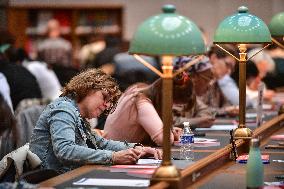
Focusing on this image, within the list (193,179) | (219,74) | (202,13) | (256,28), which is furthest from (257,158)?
(202,13)

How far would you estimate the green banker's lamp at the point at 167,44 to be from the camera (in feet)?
11.7

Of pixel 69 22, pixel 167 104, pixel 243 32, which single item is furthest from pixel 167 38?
pixel 69 22

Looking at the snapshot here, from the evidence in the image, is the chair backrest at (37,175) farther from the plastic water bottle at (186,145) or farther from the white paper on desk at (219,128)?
the white paper on desk at (219,128)

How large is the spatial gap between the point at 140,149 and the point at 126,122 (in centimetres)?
78

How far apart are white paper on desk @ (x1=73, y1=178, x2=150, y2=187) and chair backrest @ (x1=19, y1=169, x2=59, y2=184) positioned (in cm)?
22

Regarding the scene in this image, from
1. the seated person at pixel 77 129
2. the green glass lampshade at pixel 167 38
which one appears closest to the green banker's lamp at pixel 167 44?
the green glass lampshade at pixel 167 38

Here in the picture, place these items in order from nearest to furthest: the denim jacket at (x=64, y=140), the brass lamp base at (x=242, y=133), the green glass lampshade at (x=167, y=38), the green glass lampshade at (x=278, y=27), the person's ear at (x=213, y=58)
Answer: the green glass lampshade at (x=167, y=38)
the denim jacket at (x=64, y=140)
the brass lamp base at (x=242, y=133)
the green glass lampshade at (x=278, y=27)
the person's ear at (x=213, y=58)

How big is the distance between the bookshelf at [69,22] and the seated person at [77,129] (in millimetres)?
10077

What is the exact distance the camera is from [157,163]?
15.0 ft

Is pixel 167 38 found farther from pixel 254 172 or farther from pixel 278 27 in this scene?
pixel 278 27

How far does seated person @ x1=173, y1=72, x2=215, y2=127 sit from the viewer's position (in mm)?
5602

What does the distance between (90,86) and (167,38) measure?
123cm

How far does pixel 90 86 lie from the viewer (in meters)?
4.73

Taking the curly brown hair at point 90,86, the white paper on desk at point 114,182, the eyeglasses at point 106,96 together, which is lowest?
the white paper on desk at point 114,182
